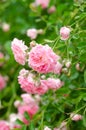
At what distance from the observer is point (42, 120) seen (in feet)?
4.64

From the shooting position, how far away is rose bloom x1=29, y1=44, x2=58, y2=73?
120 centimetres

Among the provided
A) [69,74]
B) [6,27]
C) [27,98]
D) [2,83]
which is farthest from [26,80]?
[6,27]

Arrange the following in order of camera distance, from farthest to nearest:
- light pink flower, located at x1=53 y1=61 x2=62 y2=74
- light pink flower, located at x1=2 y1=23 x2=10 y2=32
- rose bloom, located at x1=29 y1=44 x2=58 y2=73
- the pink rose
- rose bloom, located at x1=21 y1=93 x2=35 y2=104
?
light pink flower, located at x1=2 y1=23 x2=10 y2=32 → the pink rose → rose bloom, located at x1=21 y1=93 x2=35 y2=104 → light pink flower, located at x1=53 y1=61 x2=62 y2=74 → rose bloom, located at x1=29 y1=44 x2=58 y2=73

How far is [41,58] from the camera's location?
1.21 m

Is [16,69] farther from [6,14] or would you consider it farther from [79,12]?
[79,12]

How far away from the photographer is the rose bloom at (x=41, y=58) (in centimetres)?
120

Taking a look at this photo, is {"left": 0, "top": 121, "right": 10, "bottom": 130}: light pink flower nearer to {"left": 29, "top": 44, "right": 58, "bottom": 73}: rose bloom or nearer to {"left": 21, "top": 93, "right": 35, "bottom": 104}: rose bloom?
{"left": 21, "top": 93, "right": 35, "bottom": 104}: rose bloom

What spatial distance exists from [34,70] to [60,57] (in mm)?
153

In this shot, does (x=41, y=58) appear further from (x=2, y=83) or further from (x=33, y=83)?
(x=2, y=83)

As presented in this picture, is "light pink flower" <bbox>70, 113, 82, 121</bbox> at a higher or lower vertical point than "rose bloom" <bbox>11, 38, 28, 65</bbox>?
lower

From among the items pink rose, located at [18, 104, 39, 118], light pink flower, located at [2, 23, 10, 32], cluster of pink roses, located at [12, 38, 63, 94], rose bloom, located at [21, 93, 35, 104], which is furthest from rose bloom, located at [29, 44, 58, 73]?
light pink flower, located at [2, 23, 10, 32]

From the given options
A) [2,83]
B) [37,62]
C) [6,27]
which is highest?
[6,27]

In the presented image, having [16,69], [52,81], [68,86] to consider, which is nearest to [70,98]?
[68,86]

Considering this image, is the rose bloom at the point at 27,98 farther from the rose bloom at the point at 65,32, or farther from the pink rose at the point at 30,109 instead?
the rose bloom at the point at 65,32
